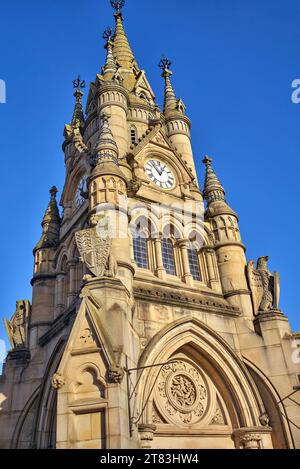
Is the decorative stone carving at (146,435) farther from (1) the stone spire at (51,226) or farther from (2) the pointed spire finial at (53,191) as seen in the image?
(2) the pointed spire finial at (53,191)

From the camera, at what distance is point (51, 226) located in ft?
86.1

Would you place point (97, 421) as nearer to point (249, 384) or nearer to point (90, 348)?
point (90, 348)

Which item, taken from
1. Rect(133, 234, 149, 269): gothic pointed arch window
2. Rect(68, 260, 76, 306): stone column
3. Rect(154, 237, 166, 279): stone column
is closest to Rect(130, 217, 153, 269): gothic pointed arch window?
Rect(133, 234, 149, 269): gothic pointed arch window

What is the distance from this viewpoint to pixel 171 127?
30.0 metres

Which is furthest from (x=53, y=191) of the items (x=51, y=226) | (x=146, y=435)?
(x=146, y=435)

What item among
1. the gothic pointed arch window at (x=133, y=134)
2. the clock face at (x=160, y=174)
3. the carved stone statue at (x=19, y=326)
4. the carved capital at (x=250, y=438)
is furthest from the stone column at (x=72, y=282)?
the carved capital at (x=250, y=438)

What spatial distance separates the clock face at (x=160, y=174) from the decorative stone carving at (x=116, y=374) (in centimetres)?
1256

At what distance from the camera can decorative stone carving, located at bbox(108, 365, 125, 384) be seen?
13500 millimetres

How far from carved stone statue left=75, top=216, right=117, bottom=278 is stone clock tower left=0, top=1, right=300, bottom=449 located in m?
0.05

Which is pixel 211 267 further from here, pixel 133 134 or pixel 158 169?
pixel 133 134

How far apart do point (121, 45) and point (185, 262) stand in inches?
857

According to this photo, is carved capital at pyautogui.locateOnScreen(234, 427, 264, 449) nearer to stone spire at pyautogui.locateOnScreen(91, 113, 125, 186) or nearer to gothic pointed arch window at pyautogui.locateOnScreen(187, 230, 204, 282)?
gothic pointed arch window at pyautogui.locateOnScreen(187, 230, 204, 282)
